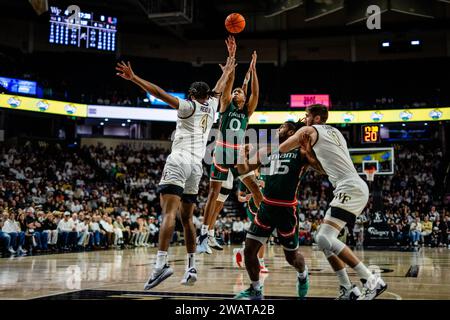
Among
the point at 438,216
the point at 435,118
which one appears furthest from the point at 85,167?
the point at 435,118

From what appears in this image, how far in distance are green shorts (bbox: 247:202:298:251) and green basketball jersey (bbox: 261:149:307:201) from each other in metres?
0.13

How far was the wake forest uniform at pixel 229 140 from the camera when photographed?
7.44 metres

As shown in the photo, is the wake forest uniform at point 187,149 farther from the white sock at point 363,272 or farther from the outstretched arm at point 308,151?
the white sock at point 363,272

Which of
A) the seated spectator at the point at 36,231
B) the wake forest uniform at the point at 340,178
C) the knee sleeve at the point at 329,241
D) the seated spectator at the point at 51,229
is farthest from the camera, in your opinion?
the seated spectator at the point at 51,229

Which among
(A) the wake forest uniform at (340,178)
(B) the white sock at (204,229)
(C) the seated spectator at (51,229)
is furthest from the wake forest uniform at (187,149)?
(C) the seated spectator at (51,229)

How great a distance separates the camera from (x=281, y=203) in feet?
17.7

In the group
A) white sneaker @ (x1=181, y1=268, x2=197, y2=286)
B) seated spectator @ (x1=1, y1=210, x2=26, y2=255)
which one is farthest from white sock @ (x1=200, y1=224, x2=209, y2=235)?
seated spectator @ (x1=1, y1=210, x2=26, y2=255)

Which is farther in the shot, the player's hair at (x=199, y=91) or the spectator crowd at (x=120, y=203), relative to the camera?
the spectator crowd at (x=120, y=203)

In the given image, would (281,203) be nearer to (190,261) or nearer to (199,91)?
(190,261)

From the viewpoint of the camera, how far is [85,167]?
2736cm

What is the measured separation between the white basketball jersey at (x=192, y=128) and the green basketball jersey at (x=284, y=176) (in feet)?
2.89

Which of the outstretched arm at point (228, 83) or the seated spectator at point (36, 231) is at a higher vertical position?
the outstretched arm at point (228, 83)

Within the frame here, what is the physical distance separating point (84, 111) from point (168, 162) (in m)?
25.1
